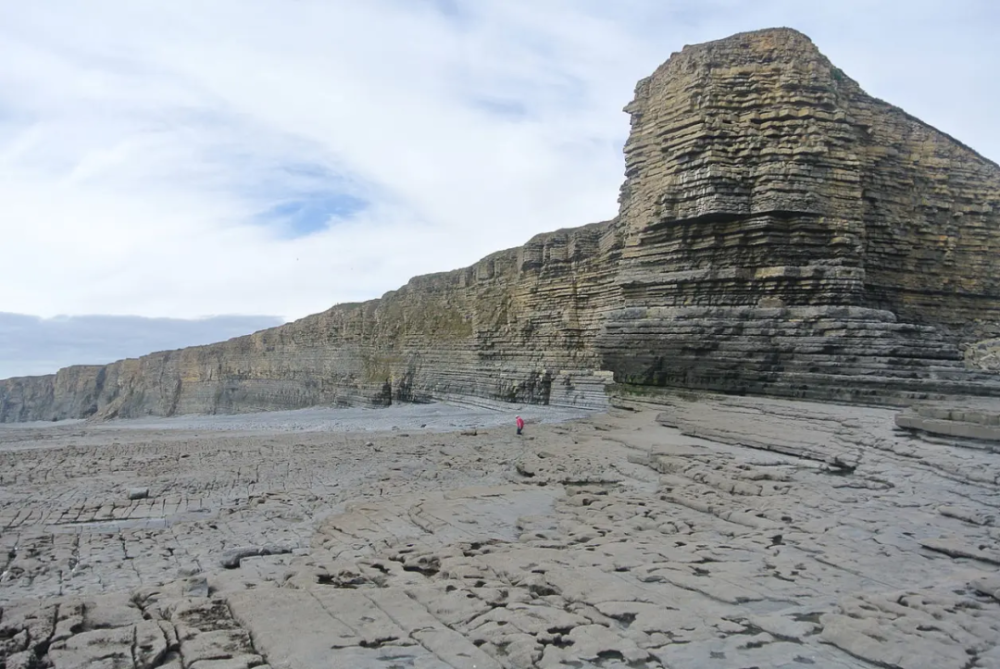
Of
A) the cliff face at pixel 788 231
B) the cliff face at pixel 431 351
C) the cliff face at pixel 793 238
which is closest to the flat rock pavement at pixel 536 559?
the cliff face at pixel 793 238

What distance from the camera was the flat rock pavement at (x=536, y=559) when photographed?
11.2 feet

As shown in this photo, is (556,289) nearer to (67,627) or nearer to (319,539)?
(319,539)

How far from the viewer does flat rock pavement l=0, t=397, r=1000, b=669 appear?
134 inches

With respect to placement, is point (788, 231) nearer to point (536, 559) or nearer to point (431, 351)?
point (536, 559)

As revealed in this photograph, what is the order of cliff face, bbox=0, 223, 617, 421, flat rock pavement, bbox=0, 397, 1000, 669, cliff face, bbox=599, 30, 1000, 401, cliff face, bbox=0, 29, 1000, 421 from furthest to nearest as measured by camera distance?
cliff face, bbox=0, 223, 617, 421 → cliff face, bbox=599, 30, 1000, 401 → cliff face, bbox=0, 29, 1000, 421 → flat rock pavement, bbox=0, 397, 1000, 669

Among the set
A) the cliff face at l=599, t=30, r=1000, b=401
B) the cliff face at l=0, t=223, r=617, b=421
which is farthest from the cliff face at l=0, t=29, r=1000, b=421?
the cliff face at l=0, t=223, r=617, b=421

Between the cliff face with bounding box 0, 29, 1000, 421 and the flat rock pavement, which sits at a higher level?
the cliff face with bounding box 0, 29, 1000, 421

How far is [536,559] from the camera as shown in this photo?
482 centimetres

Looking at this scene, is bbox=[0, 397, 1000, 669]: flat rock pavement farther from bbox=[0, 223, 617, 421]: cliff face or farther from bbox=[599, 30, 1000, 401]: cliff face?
bbox=[0, 223, 617, 421]: cliff face

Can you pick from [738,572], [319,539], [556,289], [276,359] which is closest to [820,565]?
[738,572]

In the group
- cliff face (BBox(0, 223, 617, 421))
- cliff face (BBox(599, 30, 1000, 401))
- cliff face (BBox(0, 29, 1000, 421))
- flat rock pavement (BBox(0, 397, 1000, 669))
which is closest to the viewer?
flat rock pavement (BBox(0, 397, 1000, 669))

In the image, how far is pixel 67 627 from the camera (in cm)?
362

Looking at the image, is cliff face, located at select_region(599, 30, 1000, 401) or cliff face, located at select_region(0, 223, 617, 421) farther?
cliff face, located at select_region(0, 223, 617, 421)

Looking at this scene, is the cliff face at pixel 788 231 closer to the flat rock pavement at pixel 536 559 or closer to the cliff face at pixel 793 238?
the cliff face at pixel 793 238
